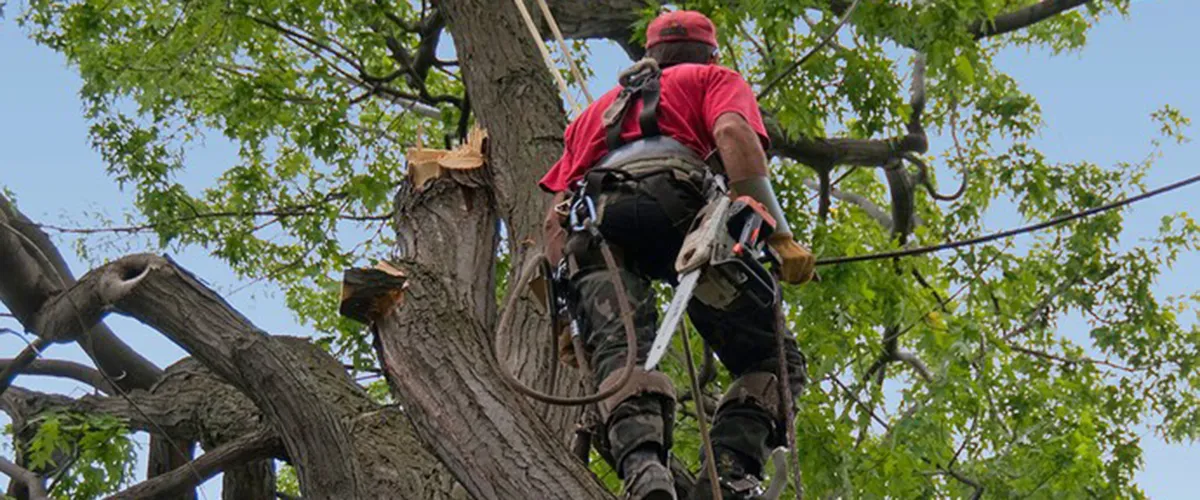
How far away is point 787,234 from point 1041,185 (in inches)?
262

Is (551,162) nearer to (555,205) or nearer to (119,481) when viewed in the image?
(555,205)

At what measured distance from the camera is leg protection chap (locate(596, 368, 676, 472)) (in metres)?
4.43

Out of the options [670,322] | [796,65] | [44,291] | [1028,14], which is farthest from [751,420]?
[1028,14]

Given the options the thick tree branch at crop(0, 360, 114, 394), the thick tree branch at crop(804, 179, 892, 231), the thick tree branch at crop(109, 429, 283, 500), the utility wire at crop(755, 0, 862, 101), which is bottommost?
the thick tree branch at crop(109, 429, 283, 500)

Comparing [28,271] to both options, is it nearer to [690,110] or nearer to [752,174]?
[690,110]

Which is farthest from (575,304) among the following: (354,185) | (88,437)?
(354,185)

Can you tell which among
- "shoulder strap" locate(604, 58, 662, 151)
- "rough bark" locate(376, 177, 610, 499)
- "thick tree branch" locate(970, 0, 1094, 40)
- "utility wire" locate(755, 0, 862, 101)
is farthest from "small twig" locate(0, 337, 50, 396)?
"thick tree branch" locate(970, 0, 1094, 40)

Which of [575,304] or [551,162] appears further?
[551,162]

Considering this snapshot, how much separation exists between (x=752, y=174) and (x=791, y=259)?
0.29m

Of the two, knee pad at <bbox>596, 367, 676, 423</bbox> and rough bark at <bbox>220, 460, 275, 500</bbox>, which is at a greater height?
rough bark at <bbox>220, 460, 275, 500</bbox>

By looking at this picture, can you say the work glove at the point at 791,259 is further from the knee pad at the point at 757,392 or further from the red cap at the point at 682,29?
the red cap at the point at 682,29

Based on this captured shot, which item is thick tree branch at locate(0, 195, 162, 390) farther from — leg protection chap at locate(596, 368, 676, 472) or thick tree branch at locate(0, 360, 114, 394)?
leg protection chap at locate(596, 368, 676, 472)

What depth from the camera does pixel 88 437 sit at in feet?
20.5

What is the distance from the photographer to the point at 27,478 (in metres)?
6.05
